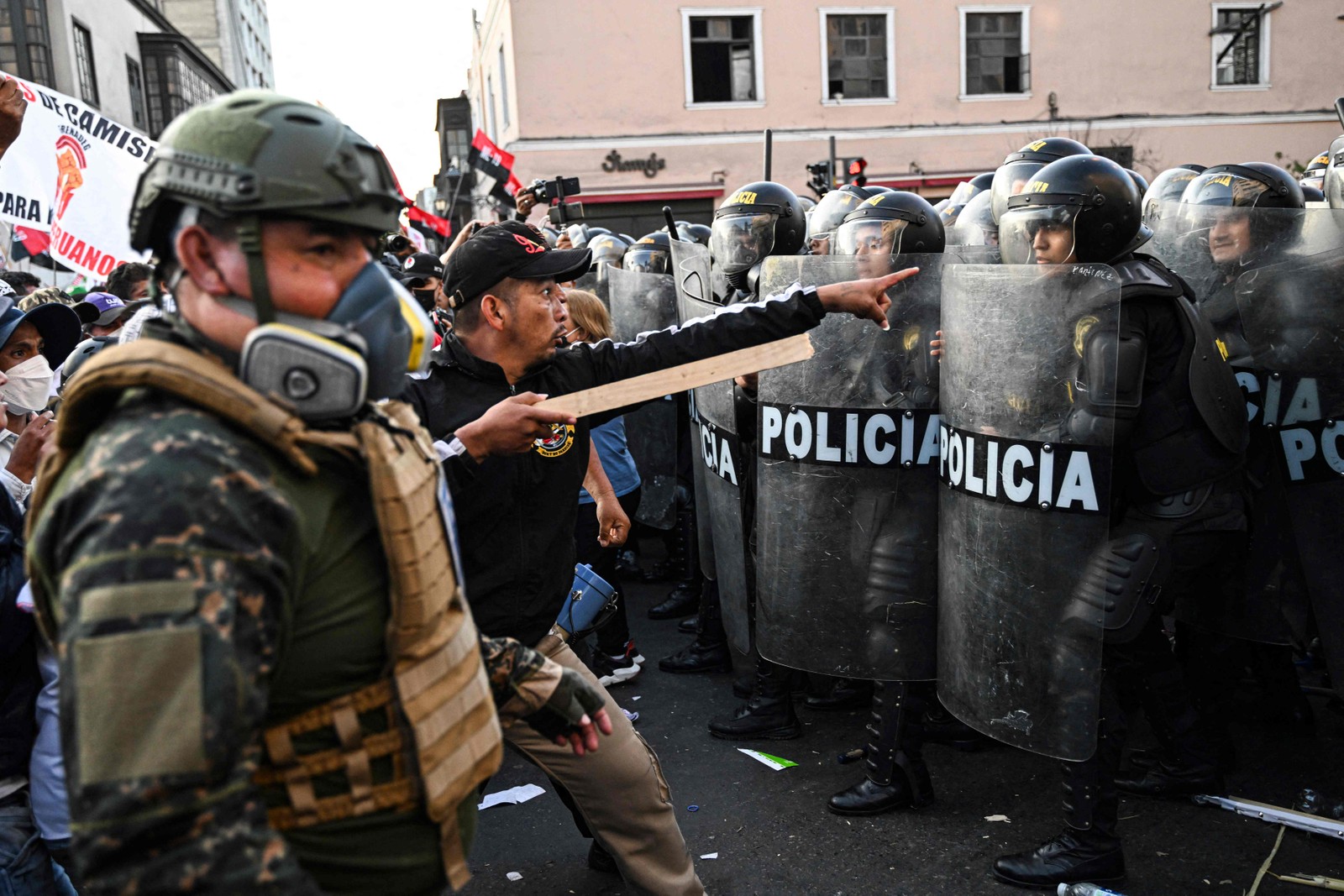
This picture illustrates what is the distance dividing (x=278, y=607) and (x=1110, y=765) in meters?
2.72

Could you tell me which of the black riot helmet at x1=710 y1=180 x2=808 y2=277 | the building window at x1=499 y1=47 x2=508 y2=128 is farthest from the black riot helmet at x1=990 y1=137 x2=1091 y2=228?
the building window at x1=499 y1=47 x2=508 y2=128

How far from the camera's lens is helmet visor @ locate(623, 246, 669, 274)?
6875mm

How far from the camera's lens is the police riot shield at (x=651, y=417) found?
19.8 ft

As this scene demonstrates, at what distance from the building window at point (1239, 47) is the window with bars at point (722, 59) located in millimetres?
10416

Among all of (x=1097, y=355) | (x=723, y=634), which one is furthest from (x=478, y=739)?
(x=723, y=634)

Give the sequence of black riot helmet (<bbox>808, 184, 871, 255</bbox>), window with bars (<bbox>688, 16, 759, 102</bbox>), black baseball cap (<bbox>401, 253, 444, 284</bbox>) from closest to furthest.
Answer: black riot helmet (<bbox>808, 184, 871, 255</bbox>), black baseball cap (<bbox>401, 253, 444, 284</bbox>), window with bars (<bbox>688, 16, 759, 102</bbox>)

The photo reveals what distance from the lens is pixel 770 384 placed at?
3701mm

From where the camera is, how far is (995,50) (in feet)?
77.6

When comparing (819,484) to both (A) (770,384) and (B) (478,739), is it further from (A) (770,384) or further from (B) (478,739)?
(B) (478,739)

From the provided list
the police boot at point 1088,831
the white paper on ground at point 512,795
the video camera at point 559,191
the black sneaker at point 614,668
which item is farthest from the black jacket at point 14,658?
the video camera at point 559,191

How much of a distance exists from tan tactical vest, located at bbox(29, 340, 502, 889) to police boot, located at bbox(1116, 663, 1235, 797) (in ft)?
9.51

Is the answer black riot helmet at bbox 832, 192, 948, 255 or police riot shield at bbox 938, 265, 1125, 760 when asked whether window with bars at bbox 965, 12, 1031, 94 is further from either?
police riot shield at bbox 938, 265, 1125, 760

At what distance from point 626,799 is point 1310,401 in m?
2.55

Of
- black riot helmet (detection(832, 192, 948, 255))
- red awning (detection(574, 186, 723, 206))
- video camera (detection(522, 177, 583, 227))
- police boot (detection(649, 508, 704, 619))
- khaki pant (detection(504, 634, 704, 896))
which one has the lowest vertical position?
police boot (detection(649, 508, 704, 619))
